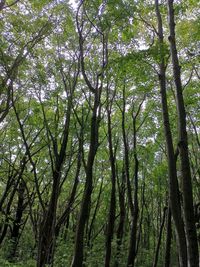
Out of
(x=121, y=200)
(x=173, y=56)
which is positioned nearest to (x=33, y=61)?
(x=173, y=56)

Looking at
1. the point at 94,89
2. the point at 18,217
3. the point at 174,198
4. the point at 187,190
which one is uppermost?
the point at 94,89

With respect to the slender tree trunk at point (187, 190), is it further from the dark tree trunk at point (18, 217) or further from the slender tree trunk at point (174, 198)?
the dark tree trunk at point (18, 217)

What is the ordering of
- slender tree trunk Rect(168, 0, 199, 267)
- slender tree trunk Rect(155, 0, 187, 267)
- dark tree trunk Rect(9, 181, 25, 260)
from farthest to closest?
dark tree trunk Rect(9, 181, 25, 260), slender tree trunk Rect(155, 0, 187, 267), slender tree trunk Rect(168, 0, 199, 267)

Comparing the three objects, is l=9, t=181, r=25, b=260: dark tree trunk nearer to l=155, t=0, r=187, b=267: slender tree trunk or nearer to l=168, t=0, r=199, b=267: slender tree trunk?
l=155, t=0, r=187, b=267: slender tree trunk

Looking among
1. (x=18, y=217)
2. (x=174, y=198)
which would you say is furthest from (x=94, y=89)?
(x=18, y=217)

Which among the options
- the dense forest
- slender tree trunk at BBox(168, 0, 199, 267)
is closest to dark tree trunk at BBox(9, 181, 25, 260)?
the dense forest

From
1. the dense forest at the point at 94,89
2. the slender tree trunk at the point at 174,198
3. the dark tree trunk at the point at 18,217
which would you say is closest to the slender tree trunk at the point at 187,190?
the dense forest at the point at 94,89

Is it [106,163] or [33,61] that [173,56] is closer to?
[33,61]

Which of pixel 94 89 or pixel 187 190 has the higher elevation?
pixel 94 89

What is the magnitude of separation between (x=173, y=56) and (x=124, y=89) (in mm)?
9168

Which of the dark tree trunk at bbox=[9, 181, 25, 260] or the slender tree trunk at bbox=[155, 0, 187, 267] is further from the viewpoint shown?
the dark tree trunk at bbox=[9, 181, 25, 260]

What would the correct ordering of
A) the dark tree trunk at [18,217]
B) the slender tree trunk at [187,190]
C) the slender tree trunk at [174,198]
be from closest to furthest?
1. the slender tree trunk at [187,190]
2. the slender tree trunk at [174,198]
3. the dark tree trunk at [18,217]

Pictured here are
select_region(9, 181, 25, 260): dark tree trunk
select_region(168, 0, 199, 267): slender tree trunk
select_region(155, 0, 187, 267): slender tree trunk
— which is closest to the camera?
select_region(168, 0, 199, 267): slender tree trunk

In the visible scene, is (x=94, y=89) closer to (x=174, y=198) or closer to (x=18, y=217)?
(x=174, y=198)
